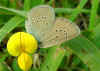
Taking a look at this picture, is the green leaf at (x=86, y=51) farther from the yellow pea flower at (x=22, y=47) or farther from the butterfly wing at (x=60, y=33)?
the yellow pea flower at (x=22, y=47)

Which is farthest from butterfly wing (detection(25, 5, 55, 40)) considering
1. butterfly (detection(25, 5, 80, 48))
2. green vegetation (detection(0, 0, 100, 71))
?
green vegetation (detection(0, 0, 100, 71))

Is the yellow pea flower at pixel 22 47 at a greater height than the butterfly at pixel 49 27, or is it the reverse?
the butterfly at pixel 49 27

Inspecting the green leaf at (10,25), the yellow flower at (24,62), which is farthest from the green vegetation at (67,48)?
the yellow flower at (24,62)

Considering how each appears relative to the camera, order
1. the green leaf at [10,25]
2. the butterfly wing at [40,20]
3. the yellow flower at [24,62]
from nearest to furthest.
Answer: the yellow flower at [24,62]
the butterfly wing at [40,20]
the green leaf at [10,25]

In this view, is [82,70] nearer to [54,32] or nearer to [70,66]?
[70,66]

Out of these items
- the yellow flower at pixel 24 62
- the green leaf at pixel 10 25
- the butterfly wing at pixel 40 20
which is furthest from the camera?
the green leaf at pixel 10 25

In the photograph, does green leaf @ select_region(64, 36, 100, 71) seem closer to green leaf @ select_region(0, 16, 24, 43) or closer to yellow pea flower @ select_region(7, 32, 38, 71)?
yellow pea flower @ select_region(7, 32, 38, 71)
